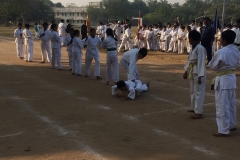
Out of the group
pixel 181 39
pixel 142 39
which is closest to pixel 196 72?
pixel 181 39

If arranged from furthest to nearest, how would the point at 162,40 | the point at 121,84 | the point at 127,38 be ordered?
1. the point at 162,40
2. the point at 127,38
3. the point at 121,84

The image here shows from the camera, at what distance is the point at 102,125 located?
7801 mm

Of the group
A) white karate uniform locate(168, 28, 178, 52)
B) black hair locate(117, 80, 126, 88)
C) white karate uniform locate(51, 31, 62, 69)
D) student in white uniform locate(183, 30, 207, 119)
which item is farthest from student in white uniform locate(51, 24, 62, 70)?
white karate uniform locate(168, 28, 178, 52)

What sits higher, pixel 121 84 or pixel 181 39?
pixel 181 39

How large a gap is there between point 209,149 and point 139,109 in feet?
10.1

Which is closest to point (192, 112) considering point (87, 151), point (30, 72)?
point (87, 151)

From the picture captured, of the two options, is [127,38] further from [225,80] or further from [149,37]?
[225,80]

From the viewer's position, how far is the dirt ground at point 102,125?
245 inches

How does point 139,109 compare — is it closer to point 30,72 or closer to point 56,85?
point 56,85

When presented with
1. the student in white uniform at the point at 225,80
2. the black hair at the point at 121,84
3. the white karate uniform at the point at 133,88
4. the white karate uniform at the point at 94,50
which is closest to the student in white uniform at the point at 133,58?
the white karate uniform at the point at 133,88

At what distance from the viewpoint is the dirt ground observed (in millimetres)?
6223

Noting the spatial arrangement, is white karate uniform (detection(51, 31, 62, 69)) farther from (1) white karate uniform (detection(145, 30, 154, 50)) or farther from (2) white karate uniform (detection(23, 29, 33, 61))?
(1) white karate uniform (detection(145, 30, 154, 50))

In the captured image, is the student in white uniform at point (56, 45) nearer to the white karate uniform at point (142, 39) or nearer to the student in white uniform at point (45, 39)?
the student in white uniform at point (45, 39)

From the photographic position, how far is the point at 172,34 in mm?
24141
